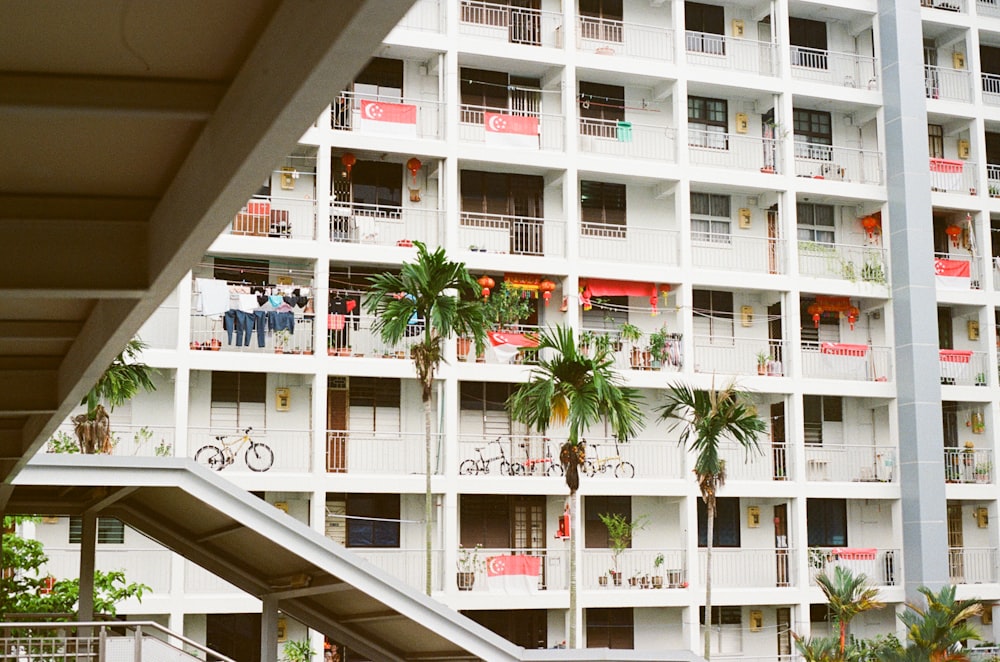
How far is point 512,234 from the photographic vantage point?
33.0 m

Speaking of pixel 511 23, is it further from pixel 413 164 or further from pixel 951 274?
pixel 951 274

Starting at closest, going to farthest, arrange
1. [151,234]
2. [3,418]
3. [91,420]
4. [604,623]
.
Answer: [151,234] → [3,418] → [91,420] → [604,623]

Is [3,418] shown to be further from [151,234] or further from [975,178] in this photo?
[975,178]

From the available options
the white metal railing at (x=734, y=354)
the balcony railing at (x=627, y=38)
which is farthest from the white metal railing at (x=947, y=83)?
the white metal railing at (x=734, y=354)

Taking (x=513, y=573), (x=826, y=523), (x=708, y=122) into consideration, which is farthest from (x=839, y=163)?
(x=513, y=573)

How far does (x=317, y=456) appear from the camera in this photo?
29.5 metres

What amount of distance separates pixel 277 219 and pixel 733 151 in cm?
1219

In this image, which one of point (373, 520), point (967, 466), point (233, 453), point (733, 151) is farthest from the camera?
point (967, 466)

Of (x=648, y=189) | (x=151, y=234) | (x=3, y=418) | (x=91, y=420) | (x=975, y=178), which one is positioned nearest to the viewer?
(x=151, y=234)

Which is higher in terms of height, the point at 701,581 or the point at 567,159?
the point at 567,159

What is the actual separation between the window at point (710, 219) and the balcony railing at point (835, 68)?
14.1 feet

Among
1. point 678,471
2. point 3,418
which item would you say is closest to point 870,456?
point 678,471

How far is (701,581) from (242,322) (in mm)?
12428

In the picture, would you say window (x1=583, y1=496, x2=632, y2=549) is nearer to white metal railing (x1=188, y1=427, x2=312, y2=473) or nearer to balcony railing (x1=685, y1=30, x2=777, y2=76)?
white metal railing (x1=188, y1=427, x2=312, y2=473)
